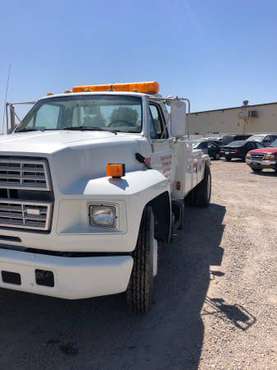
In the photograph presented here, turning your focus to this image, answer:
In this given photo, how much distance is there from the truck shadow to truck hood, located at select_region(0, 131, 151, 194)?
1326 mm

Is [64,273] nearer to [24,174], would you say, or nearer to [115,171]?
[24,174]

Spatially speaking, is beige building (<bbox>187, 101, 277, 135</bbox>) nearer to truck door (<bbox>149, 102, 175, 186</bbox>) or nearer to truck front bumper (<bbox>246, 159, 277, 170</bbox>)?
truck front bumper (<bbox>246, 159, 277, 170</bbox>)

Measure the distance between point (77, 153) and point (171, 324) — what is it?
5.90 feet

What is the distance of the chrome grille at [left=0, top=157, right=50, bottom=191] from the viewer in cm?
282

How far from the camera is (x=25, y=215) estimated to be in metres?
2.90

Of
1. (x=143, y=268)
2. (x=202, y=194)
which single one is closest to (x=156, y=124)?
(x=143, y=268)

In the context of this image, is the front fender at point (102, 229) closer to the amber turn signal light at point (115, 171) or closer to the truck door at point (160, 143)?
the amber turn signal light at point (115, 171)

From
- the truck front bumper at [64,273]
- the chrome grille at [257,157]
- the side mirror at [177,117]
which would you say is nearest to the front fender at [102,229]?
the truck front bumper at [64,273]

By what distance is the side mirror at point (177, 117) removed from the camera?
4.93 meters

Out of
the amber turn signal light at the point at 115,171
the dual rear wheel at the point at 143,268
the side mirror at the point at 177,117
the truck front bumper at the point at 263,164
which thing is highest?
the side mirror at the point at 177,117

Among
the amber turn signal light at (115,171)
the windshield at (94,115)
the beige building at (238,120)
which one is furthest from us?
the beige building at (238,120)

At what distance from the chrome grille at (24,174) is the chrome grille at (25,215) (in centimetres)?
13

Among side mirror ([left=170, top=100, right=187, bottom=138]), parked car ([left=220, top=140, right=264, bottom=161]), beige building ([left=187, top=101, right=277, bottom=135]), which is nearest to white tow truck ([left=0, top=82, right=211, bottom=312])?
side mirror ([left=170, top=100, right=187, bottom=138])

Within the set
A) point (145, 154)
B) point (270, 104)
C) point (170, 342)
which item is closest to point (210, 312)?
point (170, 342)
